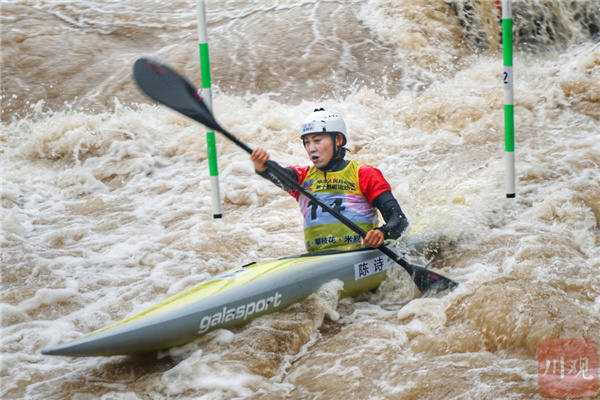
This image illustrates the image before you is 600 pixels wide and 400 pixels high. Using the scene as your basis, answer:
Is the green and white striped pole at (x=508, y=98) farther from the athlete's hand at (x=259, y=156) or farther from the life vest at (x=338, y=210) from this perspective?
the athlete's hand at (x=259, y=156)

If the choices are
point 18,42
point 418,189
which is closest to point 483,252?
point 418,189

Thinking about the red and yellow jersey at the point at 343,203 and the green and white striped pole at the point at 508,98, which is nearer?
the red and yellow jersey at the point at 343,203

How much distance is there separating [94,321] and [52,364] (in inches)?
19.7

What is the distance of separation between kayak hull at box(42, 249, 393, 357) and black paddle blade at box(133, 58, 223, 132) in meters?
0.77

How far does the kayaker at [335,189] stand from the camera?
3285 millimetres

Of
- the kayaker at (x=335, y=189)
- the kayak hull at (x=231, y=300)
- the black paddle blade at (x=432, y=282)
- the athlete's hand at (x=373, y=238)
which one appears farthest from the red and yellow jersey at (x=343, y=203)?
the black paddle blade at (x=432, y=282)

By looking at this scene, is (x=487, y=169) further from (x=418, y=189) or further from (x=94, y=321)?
(x=94, y=321)

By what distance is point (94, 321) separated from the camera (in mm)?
3303

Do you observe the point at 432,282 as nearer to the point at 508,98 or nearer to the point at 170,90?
the point at 508,98

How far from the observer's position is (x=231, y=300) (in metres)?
2.87

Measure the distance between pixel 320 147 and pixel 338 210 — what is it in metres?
0.35

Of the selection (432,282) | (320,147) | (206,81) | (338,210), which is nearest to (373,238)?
(338,210)

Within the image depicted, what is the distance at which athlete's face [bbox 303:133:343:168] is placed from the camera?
3297 mm

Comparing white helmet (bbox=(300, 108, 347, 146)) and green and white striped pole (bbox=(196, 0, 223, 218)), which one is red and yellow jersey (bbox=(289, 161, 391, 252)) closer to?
white helmet (bbox=(300, 108, 347, 146))
